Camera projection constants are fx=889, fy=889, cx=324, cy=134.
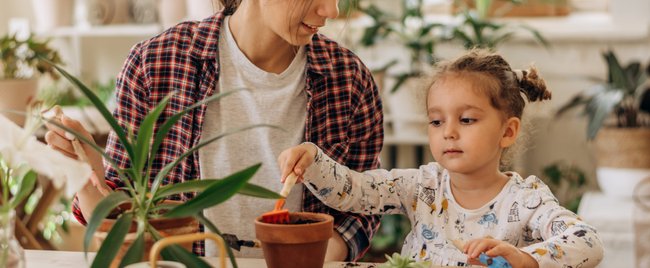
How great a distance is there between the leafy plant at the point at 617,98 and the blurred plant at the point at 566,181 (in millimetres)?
288

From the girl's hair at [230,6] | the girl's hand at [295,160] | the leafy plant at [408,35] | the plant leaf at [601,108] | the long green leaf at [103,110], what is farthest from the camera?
the leafy plant at [408,35]

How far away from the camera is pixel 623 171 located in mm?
3506

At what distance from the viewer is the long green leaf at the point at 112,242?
46.4 inches

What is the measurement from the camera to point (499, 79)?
1730 mm

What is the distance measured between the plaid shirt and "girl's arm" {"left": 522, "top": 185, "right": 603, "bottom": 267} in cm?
45

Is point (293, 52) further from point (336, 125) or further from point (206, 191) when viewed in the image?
point (206, 191)

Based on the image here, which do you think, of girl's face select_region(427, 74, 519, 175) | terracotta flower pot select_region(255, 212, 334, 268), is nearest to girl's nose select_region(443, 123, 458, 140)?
girl's face select_region(427, 74, 519, 175)

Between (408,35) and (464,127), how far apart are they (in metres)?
2.07

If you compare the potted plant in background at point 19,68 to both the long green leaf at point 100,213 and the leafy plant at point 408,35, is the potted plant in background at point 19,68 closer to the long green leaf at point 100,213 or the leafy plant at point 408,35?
the leafy plant at point 408,35

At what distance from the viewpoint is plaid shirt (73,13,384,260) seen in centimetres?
187

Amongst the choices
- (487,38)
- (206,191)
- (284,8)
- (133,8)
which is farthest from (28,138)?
(133,8)

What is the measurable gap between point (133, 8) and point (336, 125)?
2580 mm

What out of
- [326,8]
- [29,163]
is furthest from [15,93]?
[29,163]

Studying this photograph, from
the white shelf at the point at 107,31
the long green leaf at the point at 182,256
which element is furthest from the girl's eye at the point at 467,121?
the white shelf at the point at 107,31
